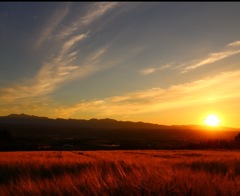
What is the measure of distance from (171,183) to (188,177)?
401mm

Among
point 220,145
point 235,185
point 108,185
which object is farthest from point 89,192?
point 220,145

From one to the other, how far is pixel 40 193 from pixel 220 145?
5996cm

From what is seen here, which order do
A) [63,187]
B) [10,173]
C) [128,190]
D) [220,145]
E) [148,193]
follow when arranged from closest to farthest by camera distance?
[148,193]
[128,190]
[63,187]
[10,173]
[220,145]

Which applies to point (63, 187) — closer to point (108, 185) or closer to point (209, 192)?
point (108, 185)

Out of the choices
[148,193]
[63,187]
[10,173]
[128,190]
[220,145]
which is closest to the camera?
[148,193]

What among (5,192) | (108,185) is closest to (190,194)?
(108,185)

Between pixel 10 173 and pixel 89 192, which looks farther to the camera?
pixel 10 173

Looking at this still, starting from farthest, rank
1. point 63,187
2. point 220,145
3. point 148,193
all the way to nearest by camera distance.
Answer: point 220,145 < point 63,187 < point 148,193

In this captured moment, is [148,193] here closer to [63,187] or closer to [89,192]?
[89,192]

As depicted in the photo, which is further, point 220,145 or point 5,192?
point 220,145

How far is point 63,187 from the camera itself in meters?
4.45

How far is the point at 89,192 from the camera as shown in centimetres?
412

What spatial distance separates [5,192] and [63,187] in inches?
27.1

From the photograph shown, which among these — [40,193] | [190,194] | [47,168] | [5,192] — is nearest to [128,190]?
[190,194]
